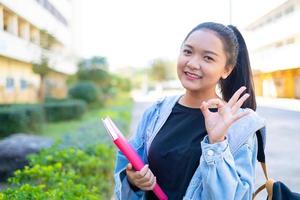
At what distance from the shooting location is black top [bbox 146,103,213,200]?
1435mm

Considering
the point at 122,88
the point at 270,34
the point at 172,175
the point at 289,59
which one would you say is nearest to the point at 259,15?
the point at 270,34

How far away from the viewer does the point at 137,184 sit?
143cm

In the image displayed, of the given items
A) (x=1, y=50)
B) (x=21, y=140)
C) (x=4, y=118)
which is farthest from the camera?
(x=1, y=50)

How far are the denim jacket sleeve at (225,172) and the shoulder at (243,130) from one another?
0.02 metres

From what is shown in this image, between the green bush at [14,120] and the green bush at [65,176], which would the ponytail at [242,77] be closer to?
the green bush at [65,176]

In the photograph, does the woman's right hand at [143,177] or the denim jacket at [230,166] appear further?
the woman's right hand at [143,177]

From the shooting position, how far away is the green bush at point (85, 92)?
18266 millimetres

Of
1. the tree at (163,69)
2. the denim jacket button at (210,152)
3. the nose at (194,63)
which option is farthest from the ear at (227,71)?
the tree at (163,69)

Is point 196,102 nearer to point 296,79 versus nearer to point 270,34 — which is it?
point 296,79

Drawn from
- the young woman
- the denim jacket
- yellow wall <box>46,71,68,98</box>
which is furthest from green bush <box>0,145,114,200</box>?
yellow wall <box>46,71,68,98</box>

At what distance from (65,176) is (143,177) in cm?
190

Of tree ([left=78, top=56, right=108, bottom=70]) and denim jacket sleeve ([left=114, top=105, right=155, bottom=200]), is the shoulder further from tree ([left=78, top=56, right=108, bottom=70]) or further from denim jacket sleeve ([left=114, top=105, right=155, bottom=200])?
tree ([left=78, top=56, right=108, bottom=70])

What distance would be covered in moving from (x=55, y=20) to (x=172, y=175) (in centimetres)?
2589

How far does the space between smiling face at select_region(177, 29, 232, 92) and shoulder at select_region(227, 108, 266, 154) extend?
0.57 ft
